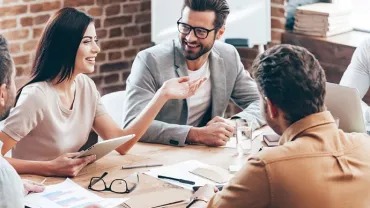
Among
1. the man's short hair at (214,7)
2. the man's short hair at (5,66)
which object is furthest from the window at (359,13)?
the man's short hair at (5,66)

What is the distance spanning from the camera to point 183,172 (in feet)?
8.48

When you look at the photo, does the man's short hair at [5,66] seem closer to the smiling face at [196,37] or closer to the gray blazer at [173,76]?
the gray blazer at [173,76]

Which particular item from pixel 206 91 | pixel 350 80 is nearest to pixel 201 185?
pixel 206 91

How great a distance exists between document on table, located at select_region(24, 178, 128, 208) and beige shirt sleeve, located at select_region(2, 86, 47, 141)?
302 millimetres

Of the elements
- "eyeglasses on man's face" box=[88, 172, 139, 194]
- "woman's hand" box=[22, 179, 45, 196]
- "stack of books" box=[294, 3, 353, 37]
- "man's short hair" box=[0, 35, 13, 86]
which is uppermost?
"man's short hair" box=[0, 35, 13, 86]

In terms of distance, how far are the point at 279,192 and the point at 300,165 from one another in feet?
0.31

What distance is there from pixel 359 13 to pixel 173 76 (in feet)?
6.36

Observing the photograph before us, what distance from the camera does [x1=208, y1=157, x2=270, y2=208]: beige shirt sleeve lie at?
6.00ft

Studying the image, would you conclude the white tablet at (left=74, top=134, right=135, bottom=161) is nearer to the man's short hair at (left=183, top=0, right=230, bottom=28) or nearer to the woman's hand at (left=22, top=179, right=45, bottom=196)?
the woman's hand at (left=22, top=179, right=45, bottom=196)

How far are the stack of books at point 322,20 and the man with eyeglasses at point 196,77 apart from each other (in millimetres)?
1137

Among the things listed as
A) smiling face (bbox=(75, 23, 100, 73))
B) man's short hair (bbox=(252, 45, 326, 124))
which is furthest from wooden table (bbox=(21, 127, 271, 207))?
man's short hair (bbox=(252, 45, 326, 124))

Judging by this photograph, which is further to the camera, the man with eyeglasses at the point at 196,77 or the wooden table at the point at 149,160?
the man with eyeglasses at the point at 196,77

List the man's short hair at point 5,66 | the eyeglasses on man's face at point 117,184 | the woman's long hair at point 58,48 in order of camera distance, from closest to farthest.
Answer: the man's short hair at point 5,66, the eyeglasses on man's face at point 117,184, the woman's long hair at point 58,48

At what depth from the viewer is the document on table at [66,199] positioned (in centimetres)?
227
